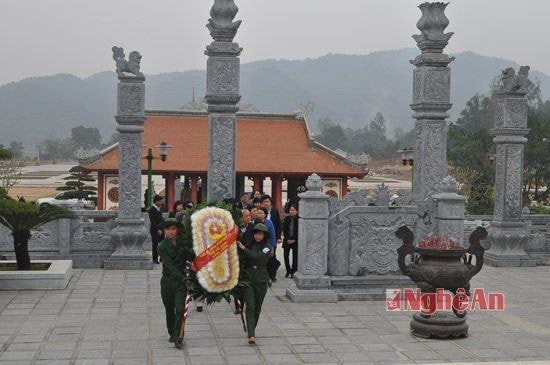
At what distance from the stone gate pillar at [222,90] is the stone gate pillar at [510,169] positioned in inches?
201

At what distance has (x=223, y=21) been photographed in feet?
33.7

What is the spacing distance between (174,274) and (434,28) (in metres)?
5.82

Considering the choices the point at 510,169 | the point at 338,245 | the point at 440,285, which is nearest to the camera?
the point at 440,285

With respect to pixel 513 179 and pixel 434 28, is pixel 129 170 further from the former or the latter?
pixel 513 179

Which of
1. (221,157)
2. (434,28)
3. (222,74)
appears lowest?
(221,157)

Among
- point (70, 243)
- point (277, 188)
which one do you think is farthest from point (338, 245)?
point (277, 188)

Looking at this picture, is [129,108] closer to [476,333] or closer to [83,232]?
[83,232]

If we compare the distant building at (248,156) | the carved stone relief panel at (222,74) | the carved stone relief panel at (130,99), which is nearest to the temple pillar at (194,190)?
the distant building at (248,156)

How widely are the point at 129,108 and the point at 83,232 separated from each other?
224 cm

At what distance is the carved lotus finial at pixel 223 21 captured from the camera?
10234mm

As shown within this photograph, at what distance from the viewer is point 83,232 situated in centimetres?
1209

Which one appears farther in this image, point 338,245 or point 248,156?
point 248,156

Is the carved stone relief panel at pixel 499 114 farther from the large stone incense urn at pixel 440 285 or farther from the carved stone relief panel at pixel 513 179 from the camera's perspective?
the large stone incense urn at pixel 440 285

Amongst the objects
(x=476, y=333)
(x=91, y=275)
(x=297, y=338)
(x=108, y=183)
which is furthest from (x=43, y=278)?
(x=108, y=183)
